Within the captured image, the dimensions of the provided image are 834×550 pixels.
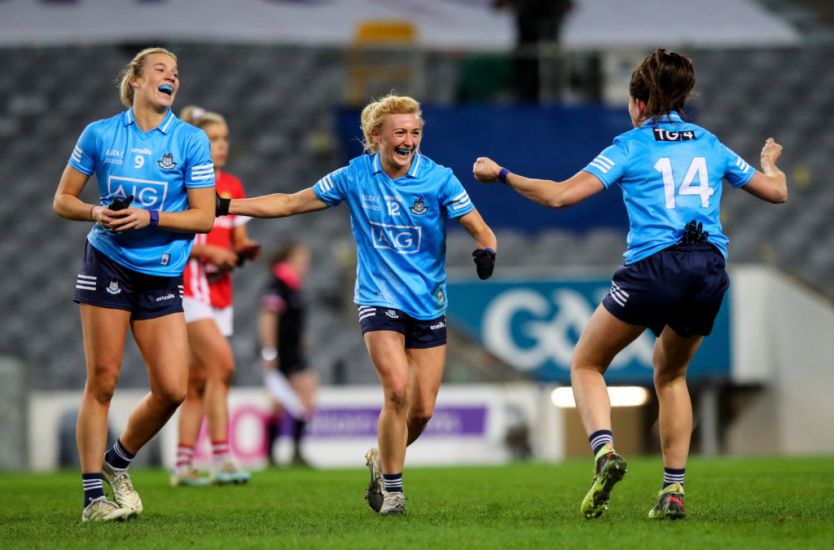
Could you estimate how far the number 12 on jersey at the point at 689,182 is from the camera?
5.54 m

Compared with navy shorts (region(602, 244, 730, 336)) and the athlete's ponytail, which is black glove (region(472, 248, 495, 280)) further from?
the athlete's ponytail

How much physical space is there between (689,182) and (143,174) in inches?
94.4

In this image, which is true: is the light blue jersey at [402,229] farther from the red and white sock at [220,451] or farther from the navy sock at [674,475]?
the red and white sock at [220,451]

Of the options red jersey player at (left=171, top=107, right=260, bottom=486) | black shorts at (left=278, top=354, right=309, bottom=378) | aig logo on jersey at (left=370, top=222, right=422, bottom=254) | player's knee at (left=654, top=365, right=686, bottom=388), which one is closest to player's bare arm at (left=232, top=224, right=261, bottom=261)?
red jersey player at (left=171, top=107, right=260, bottom=486)

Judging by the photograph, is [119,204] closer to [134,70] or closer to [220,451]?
[134,70]

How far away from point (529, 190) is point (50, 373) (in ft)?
34.8

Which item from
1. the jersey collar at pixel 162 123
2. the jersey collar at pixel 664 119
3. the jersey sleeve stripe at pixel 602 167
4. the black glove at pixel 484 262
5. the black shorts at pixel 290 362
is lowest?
the black glove at pixel 484 262

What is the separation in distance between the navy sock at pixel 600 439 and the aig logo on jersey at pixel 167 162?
87.5 inches

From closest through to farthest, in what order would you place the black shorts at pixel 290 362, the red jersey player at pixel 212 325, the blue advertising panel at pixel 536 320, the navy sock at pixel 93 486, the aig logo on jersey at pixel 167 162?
1. the navy sock at pixel 93 486
2. the aig logo on jersey at pixel 167 162
3. the red jersey player at pixel 212 325
4. the black shorts at pixel 290 362
5. the blue advertising panel at pixel 536 320

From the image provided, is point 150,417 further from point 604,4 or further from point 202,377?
point 604,4

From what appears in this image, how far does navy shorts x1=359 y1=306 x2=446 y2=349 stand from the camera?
19.8 feet

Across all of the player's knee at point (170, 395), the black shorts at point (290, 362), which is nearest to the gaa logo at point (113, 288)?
the player's knee at point (170, 395)

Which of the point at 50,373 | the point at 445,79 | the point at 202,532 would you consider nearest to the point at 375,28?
the point at 445,79

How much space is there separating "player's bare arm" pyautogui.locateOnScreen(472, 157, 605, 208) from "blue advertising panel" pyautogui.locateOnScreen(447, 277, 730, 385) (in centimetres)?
955
